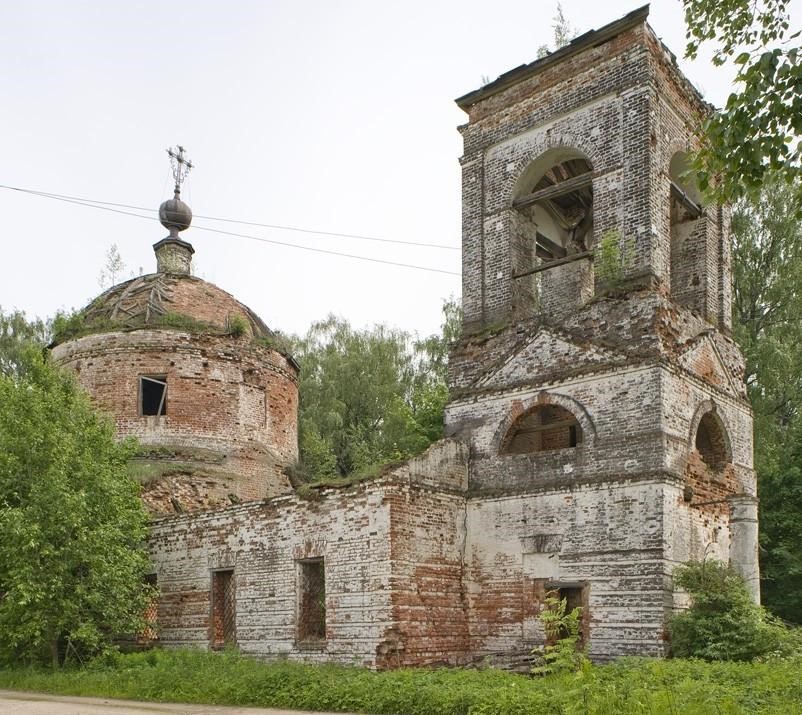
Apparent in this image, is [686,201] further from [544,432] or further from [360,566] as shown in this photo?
[360,566]

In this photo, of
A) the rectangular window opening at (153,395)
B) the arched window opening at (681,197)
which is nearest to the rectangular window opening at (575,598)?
the arched window opening at (681,197)

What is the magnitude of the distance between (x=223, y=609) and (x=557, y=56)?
1017cm

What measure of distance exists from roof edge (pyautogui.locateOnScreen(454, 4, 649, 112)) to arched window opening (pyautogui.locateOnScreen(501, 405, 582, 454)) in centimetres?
537

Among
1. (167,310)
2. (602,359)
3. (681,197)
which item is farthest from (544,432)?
(167,310)

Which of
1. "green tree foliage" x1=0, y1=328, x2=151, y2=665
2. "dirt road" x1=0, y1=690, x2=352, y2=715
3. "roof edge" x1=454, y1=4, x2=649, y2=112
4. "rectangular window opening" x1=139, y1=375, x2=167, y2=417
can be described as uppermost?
"roof edge" x1=454, y1=4, x2=649, y2=112

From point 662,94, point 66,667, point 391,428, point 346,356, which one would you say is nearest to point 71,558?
point 66,667

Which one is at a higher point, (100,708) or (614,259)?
(614,259)

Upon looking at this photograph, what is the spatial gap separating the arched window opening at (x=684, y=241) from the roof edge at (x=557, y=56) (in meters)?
2.15

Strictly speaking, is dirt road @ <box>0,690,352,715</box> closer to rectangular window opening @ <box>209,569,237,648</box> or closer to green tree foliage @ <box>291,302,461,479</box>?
rectangular window opening @ <box>209,569,237,648</box>

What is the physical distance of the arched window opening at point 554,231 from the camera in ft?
47.0

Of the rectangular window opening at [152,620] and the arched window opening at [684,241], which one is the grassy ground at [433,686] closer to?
the rectangular window opening at [152,620]

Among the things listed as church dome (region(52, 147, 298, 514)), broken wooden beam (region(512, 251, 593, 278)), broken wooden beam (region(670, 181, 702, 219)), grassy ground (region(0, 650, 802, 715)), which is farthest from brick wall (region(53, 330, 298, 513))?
broken wooden beam (region(670, 181, 702, 219))

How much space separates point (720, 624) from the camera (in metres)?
10.6

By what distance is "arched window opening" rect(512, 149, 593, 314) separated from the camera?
14.3 metres
